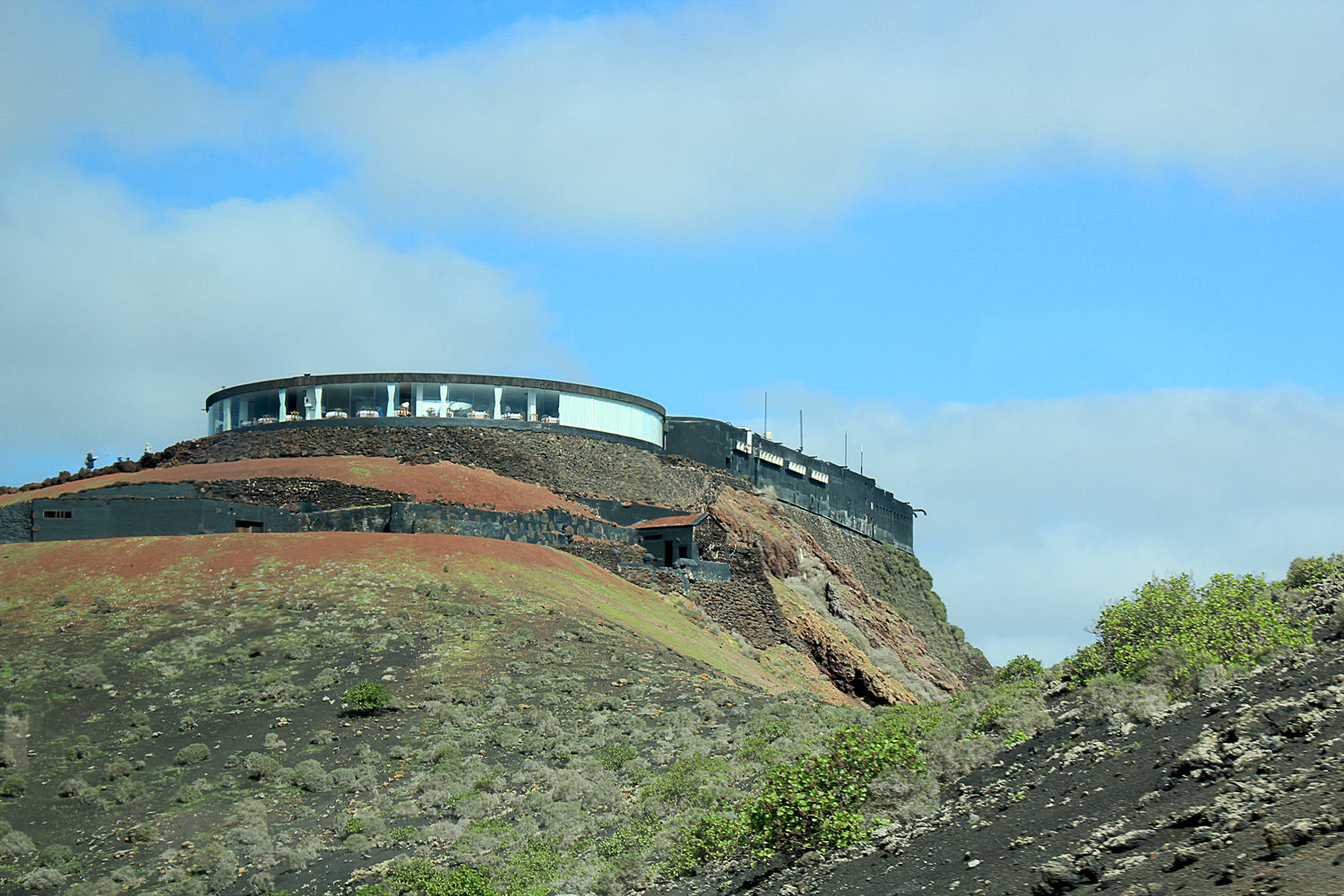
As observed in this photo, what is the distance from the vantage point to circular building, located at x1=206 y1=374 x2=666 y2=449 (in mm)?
57938

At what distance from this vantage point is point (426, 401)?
190 feet

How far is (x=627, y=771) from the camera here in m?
26.2

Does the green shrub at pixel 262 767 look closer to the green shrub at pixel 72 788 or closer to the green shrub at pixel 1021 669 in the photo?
the green shrub at pixel 72 788

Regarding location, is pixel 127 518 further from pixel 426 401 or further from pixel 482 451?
pixel 426 401

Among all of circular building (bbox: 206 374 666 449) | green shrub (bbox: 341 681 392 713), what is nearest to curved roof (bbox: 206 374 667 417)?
circular building (bbox: 206 374 666 449)

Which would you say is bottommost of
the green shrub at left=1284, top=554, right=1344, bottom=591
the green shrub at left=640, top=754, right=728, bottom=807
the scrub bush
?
the scrub bush

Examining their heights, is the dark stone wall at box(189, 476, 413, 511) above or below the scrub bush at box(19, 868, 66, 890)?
above

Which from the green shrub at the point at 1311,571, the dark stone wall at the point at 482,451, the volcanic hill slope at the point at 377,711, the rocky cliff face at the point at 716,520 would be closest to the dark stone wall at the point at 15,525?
the volcanic hill slope at the point at 377,711

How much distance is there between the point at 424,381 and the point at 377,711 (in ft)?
98.9

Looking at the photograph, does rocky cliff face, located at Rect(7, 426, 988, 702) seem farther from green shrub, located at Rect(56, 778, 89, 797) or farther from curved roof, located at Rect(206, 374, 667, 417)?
green shrub, located at Rect(56, 778, 89, 797)

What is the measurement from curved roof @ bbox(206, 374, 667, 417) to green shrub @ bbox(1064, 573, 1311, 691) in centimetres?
4108

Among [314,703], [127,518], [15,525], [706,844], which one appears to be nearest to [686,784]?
[706,844]

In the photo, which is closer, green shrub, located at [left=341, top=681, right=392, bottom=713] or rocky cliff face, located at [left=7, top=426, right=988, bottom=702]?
green shrub, located at [left=341, top=681, right=392, bottom=713]

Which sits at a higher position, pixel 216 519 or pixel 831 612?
pixel 216 519
